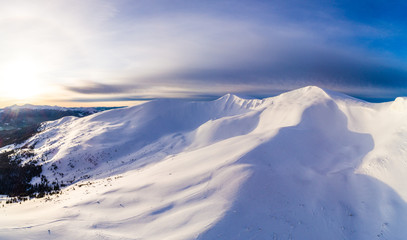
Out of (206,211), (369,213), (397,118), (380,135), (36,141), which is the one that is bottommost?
(36,141)

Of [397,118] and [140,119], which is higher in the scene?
[397,118]

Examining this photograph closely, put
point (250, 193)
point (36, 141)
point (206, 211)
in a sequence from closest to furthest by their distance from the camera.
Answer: point (206, 211)
point (250, 193)
point (36, 141)

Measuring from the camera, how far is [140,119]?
68562 mm

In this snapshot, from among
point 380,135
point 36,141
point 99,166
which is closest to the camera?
point 380,135

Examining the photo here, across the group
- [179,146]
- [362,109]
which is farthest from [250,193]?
[179,146]

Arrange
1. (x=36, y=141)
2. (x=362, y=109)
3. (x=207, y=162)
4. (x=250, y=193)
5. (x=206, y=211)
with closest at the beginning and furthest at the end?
(x=206, y=211) < (x=250, y=193) < (x=207, y=162) < (x=362, y=109) < (x=36, y=141)

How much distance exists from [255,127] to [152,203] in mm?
41893

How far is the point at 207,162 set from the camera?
18734 mm

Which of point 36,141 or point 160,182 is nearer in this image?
point 160,182

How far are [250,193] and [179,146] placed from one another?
36.0 meters

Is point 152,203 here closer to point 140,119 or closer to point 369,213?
point 369,213

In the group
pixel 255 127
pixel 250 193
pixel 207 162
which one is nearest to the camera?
pixel 250 193

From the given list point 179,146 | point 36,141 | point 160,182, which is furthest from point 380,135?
point 36,141

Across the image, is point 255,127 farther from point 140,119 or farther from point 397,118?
point 140,119
